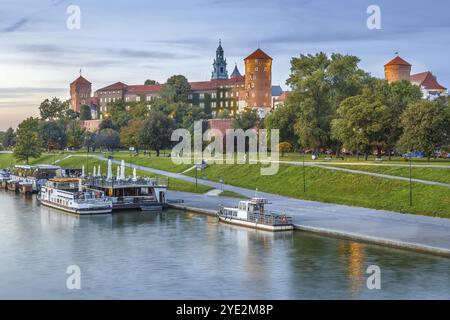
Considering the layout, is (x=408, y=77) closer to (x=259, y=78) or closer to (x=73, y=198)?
(x=259, y=78)

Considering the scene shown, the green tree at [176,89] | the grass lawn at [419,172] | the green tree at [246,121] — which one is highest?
the green tree at [176,89]

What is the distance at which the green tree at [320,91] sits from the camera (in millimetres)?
89875

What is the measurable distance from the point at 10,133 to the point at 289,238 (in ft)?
548

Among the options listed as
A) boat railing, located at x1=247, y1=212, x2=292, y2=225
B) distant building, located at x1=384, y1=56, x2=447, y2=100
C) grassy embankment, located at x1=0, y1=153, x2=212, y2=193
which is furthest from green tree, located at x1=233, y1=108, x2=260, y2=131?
boat railing, located at x1=247, y1=212, x2=292, y2=225

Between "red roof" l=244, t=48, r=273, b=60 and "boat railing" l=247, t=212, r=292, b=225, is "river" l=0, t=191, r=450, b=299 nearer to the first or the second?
"boat railing" l=247, t=212, r=292, b=225

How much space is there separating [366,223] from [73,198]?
93.4 feet

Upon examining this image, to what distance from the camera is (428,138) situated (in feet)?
241

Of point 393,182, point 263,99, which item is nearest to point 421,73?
point 263,99

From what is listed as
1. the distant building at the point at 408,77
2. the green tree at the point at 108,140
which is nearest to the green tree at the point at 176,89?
the green tree at the point at 108,140

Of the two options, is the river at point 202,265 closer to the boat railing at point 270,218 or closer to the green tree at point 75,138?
the boat railing at point 270,218

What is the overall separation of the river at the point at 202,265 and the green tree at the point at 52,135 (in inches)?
4169

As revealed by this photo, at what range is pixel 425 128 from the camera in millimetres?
73000
